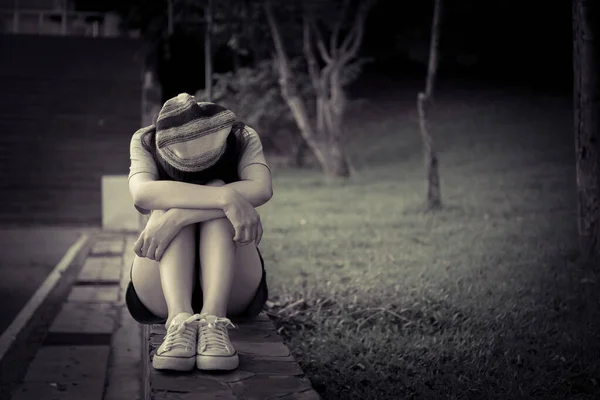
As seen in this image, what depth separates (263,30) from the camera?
58.9 ft

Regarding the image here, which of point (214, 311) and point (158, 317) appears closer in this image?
point (214, 311)

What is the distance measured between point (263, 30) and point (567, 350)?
14.4 meters

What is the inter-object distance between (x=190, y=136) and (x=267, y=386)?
1112 millimetres

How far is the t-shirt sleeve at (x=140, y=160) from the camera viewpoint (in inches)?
138

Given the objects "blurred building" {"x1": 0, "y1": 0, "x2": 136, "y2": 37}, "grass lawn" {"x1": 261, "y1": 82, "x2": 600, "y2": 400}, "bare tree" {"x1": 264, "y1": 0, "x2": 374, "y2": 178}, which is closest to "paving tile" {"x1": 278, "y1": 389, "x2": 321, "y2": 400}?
"grass lawn" {"x1": 261, "y1": 82, "x2": 600, "y2": 400}

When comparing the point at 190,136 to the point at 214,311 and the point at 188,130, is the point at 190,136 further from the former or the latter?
the point at 214,311

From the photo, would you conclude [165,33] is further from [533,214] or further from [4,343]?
[4,343]

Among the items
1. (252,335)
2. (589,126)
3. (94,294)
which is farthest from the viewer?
(589,126)

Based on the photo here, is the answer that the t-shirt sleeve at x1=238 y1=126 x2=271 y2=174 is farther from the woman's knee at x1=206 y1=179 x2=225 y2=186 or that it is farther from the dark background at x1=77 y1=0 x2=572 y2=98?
the dark background at x1=77 y1=0 x2=572 y2=98

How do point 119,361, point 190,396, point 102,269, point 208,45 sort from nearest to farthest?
point 190,396, point 119,361, point 102,269, point 208,45

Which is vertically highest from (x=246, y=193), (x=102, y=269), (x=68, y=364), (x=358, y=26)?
(x=358, y=26)

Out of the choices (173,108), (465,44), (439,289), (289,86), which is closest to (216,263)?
(173,108)

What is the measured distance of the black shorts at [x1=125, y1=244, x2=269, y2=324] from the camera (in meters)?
3.52

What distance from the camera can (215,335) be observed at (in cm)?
305
